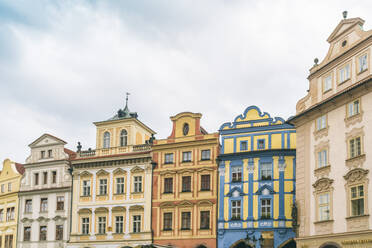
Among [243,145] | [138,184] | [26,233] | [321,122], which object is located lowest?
[26,233]

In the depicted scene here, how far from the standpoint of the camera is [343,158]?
3094 centimetres

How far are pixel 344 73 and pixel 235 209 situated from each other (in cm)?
1569

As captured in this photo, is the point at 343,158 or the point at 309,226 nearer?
the point at 343,158

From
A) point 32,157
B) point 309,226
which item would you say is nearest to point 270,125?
point 309,226

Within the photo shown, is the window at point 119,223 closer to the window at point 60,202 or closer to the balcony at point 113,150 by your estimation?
the balcony at point 113,150

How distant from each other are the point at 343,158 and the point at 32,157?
114 ft

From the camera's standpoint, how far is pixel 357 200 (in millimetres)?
29391

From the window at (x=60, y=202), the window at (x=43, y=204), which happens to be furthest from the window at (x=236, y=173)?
the window at (x=43, y=204)

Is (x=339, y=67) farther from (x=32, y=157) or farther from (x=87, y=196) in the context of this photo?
(x=32, y=157)

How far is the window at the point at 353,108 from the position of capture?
3055cm

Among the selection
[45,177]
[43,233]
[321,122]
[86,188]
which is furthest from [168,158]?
[321,122]

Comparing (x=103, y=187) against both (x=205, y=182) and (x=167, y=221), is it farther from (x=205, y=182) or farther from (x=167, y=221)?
(x=205, y=182)

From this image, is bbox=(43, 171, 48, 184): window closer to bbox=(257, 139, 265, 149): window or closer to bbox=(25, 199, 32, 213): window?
bbox=(25, 199, 32, 213): window

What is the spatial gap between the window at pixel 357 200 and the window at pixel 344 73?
22.7 ft
